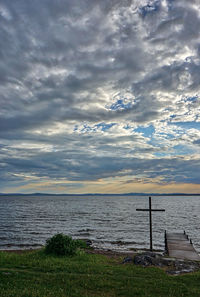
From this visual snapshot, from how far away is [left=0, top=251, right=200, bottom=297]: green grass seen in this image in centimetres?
962

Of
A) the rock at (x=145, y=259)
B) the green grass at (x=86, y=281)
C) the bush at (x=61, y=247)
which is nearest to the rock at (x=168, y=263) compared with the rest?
the rock at (x=145, y=259)

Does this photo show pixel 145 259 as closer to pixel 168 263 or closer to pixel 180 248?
pixel 168 263

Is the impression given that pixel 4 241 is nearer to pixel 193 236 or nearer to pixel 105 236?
pixel 105 236

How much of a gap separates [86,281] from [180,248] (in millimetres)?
16496

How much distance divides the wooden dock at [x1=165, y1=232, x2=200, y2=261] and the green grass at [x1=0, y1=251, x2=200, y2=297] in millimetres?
8284

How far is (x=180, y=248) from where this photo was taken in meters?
24.4

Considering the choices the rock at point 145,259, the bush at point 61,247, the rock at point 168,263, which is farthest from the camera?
the bush at point 61,247

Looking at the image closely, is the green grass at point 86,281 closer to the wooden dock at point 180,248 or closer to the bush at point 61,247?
the bush at point 61,247

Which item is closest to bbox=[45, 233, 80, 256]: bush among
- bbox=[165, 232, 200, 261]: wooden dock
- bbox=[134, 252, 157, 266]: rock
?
bbox=[134, 252, 157, 266]: rock

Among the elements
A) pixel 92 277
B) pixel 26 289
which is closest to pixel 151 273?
pixel 92 277

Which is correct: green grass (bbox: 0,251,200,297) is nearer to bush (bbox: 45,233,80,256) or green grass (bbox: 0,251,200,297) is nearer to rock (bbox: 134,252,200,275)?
rock (bbox: 134,252,200,275)

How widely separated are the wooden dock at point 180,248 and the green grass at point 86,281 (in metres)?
8.28

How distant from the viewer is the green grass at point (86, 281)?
9.62 meters

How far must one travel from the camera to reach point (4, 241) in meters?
34.0
